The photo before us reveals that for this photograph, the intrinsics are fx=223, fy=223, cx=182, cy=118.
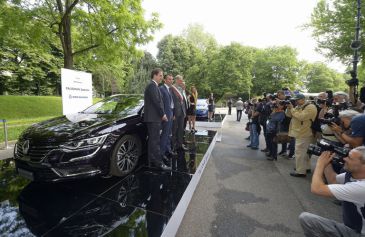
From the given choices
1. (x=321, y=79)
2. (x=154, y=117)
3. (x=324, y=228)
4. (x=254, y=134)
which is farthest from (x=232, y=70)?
(x=321, y=79)

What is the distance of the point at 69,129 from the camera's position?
10.9ft

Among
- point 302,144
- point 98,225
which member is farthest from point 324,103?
point 98,225

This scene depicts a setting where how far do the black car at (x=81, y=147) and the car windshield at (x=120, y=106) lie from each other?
0.47 ft

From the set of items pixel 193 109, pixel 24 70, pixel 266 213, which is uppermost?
pixel 24 70

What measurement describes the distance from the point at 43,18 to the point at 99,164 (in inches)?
370

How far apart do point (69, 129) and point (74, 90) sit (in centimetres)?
429

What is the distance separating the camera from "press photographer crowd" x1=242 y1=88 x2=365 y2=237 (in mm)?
1799

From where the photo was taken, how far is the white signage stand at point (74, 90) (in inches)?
264

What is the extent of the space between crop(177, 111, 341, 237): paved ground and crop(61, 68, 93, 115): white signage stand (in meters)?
4.73

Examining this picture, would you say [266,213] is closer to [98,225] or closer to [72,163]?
[98,225]

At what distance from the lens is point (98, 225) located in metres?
2.38

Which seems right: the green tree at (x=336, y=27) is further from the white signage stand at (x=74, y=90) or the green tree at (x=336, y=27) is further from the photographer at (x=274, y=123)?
the white signage stand at (x=74, y=90)

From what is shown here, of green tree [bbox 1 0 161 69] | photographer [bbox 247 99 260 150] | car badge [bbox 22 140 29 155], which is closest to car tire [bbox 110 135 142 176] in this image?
car badge [bbox 22 140 29 155]

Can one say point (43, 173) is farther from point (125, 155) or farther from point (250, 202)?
point (250, 202)
